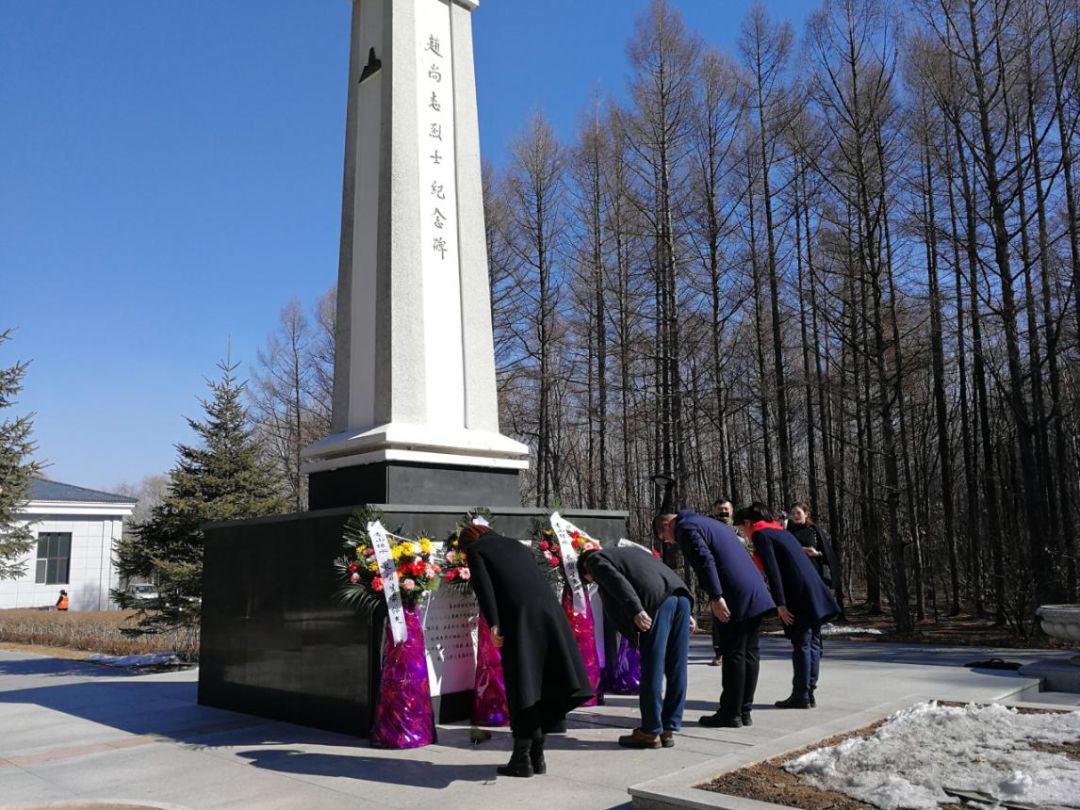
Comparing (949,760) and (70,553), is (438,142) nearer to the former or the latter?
(949,760)

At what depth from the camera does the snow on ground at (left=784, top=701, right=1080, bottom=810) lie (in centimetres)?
396

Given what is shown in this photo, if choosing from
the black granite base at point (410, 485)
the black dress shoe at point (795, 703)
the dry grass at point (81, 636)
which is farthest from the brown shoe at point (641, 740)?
the dry grass at point (81, 636)

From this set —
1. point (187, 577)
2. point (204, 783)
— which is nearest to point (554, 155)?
point (187, 577)

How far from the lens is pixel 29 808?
466 cm

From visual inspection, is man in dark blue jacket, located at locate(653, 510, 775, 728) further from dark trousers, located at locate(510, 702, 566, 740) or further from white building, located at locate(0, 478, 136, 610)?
white building, located at locate(0, 478, 136, 610)

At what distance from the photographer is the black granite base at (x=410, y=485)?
7445mm

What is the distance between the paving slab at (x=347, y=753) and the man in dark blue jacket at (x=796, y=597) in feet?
0.88

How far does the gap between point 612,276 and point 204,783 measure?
21.7 m

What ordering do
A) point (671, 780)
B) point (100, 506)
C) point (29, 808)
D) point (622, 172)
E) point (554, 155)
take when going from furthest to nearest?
point (100, 506) < point (554, 155) < point (622, 172) < point (29, 808) < point (671, 780)

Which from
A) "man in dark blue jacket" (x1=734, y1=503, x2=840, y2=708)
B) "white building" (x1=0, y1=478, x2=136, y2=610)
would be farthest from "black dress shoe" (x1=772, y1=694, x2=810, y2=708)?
"white building" (x1=0, y1=478, x2=136, y2=610)

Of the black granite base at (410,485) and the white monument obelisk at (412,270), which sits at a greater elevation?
the white monument obelisk at (412,270)

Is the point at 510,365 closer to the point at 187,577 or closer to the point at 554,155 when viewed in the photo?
the point at 554,155

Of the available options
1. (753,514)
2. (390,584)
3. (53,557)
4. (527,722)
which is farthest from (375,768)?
(53,557)

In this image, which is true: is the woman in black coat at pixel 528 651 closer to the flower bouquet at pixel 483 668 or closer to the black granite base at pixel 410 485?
the flower bouquet at pixel 483 668
